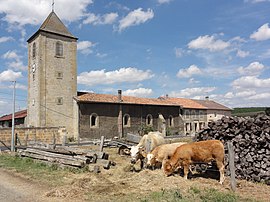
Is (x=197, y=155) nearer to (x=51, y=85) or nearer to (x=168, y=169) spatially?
(x=168, y=169)

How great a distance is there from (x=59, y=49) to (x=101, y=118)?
11.3 m

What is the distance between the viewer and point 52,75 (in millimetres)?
34969

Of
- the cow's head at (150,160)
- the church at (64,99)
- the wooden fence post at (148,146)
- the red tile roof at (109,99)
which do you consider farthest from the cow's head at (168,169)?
the red tile roof at (109,99)

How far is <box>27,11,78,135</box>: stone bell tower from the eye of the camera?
33.8m

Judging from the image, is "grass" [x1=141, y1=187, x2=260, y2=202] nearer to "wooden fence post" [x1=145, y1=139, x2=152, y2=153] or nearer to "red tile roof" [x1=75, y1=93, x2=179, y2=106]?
"wooden fence post" [x1=145, y1=139, x2=152, y2=153]

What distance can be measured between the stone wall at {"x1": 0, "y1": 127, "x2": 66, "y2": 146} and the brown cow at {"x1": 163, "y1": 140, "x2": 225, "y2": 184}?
18.2m

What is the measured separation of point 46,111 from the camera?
33594 millimetres

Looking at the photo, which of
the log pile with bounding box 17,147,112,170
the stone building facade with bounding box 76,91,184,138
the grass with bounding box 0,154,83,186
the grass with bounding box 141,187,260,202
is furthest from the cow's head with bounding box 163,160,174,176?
the stone building facade with bounding box 76,91,184,138

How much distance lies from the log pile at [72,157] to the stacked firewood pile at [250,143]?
5.90 meters

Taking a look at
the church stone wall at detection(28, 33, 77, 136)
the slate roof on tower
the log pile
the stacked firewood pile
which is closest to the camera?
the stacked firewood pile

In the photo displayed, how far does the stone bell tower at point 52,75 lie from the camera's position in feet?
111

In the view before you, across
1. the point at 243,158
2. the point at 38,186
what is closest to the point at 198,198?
the point at 243,158

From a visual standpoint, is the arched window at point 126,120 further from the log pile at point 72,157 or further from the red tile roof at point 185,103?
the log pile at point 72,157

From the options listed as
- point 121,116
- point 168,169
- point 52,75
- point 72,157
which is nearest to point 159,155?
point 168,169
